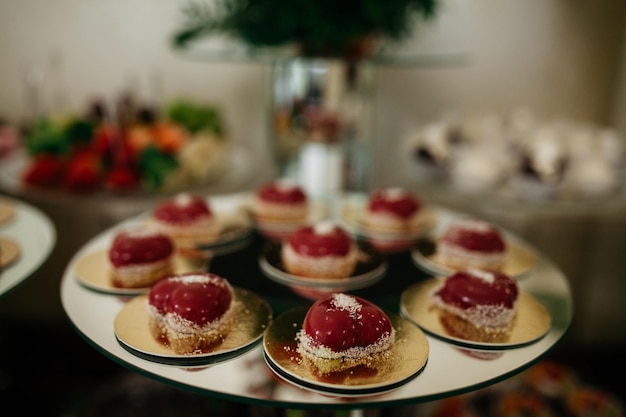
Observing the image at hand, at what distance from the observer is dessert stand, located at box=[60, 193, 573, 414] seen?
0.84m

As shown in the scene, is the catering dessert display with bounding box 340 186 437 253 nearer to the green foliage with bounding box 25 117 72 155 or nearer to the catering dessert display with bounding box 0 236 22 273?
the catering dessert display with bounding box 0 236 22 273

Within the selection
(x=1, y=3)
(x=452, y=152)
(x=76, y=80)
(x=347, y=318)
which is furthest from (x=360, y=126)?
(x=1, y=3)

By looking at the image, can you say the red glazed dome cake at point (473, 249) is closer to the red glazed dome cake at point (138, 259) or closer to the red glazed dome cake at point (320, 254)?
the red glazed dome cake at point (320, 254)

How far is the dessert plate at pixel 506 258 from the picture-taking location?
132 centimetres

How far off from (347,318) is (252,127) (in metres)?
2.22

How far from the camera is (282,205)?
1599 mm

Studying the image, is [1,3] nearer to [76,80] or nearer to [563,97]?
[76,80]

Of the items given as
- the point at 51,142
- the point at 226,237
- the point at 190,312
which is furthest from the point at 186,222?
the point at 51,142

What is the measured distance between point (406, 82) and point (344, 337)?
2.19 metres

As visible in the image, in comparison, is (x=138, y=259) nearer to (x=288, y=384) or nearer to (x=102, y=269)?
(x=102, y=269)

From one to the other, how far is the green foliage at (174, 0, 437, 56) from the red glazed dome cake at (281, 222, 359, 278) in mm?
769

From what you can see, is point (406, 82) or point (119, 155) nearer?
point (119, 155)

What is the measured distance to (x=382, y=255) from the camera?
1.41 metres

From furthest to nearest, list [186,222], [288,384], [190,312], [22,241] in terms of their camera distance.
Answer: [186,222] < [22,241] < [190,312] < [288,384]
